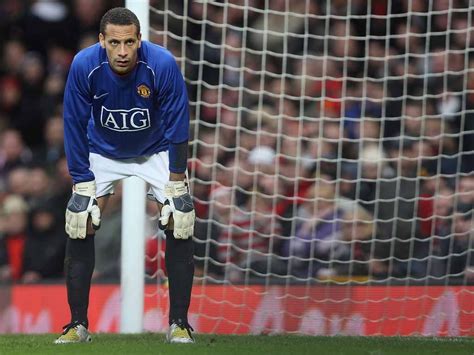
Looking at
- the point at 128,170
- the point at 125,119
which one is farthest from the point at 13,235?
the point at 125,119

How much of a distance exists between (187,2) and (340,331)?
2.54m

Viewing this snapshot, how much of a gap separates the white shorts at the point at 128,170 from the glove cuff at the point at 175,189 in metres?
0.17

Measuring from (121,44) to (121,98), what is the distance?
0.31 m

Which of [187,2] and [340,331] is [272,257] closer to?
[340,331]

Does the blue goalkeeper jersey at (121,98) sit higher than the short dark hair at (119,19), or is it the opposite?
the short dark hair at (119,19)

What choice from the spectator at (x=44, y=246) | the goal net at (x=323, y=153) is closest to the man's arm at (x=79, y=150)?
the goal net at (x=323, y=153)

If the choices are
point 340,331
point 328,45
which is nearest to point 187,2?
point 328,45

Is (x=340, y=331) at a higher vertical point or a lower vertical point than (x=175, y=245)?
lower

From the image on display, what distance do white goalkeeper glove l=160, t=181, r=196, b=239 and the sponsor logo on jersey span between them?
337 mm

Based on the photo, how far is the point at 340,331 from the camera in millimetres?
8336

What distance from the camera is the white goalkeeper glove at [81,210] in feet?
20.0

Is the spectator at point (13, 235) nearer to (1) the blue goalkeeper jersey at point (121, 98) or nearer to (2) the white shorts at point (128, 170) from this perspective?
(2) the white shorts at point (128, 170)

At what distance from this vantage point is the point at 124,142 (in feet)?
20.8

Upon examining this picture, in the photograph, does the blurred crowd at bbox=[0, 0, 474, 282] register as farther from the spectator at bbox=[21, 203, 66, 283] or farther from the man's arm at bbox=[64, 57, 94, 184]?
the man's arm at bbox=[64, 57, 94, 184]
